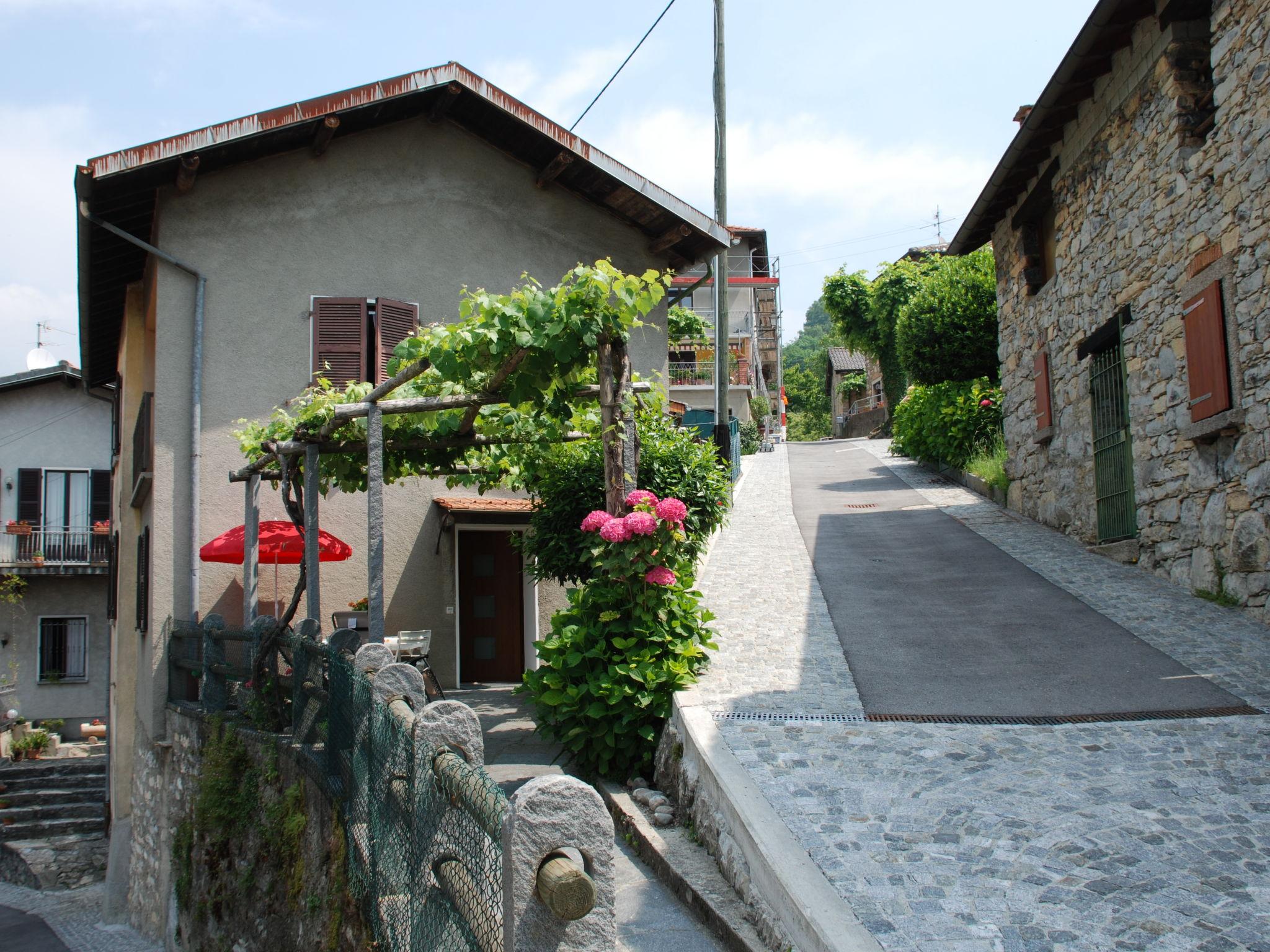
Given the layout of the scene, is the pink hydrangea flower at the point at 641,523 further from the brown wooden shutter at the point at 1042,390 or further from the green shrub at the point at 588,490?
the brown wooden shutter at the point at 1042,390

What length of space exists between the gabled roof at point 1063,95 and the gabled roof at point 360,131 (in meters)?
3.65

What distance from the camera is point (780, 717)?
20.9 ft

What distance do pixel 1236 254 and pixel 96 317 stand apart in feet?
43.4

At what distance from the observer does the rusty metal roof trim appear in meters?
9.98

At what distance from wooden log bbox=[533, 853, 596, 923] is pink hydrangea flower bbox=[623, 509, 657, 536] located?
162 inches

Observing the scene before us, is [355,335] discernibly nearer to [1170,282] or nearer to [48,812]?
[1170,282]

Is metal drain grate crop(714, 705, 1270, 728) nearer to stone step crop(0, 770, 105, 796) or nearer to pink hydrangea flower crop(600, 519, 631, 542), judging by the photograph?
pink hydrangea flower crop(600, 519, 631, 542)

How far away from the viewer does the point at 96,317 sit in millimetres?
13633

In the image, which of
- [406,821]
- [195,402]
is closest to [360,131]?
[195,402]

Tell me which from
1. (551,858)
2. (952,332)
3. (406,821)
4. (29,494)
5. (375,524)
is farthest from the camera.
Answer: (29,494)

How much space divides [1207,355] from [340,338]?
8.54 m

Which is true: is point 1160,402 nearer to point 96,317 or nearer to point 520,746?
point 520,746

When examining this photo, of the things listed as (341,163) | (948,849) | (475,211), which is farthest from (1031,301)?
(948,849)

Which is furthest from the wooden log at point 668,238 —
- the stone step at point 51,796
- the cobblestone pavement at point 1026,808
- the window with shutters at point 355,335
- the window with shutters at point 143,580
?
the stone step at point 51,796
